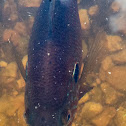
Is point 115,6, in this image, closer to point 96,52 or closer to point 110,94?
point 96,52

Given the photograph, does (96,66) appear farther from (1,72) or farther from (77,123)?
(1,72)

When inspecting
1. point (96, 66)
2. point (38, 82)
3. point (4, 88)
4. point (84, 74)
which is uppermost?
point (38, 82)

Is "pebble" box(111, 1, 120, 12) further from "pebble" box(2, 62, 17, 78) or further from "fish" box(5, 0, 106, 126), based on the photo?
"pebble" box(2, 62, 17, 78)

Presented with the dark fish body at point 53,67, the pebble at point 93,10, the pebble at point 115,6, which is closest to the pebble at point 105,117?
the dark fish body at point 53,67

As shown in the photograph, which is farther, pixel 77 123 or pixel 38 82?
pixel 77 123

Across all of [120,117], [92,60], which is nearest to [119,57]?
[92,60]

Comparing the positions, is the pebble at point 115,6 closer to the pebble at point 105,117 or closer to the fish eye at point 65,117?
the pebble at point 105,117

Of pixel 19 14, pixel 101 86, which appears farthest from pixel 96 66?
pixel 19 14
